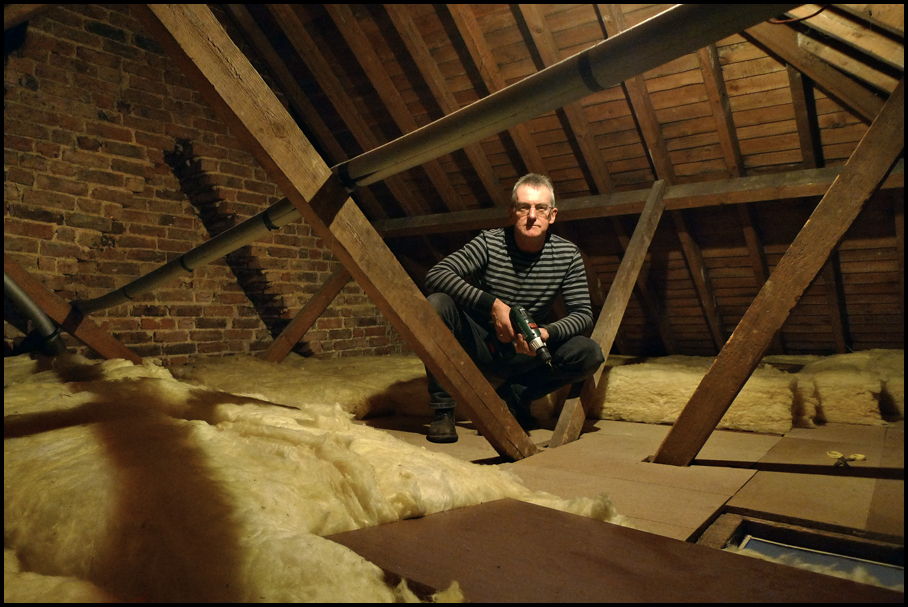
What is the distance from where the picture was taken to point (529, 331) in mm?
2002

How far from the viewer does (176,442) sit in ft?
3.83

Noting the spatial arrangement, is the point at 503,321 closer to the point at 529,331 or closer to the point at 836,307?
the point at 529,331

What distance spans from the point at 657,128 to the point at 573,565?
8.67 feet

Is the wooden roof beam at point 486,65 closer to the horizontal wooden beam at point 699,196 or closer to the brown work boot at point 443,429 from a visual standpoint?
the horizontal wooden beam at point 699,196

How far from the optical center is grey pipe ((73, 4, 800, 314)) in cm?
99

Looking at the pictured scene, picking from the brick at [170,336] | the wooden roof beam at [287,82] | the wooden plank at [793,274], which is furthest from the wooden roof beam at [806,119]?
the brick at [170,336]

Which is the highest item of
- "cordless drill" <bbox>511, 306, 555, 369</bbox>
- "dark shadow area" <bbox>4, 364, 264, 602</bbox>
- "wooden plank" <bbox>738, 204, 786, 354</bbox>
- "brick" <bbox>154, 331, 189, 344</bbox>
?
"wooden plank" <bbox>738, 204, 786, 354</bbox>

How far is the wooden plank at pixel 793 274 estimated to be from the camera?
1473mm

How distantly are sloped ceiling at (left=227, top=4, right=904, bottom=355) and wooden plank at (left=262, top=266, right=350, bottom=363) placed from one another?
1.09m

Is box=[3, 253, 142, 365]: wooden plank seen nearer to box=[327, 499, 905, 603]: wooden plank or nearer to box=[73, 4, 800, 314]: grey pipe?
box=[73, 4, 800, 314]: grey pipe

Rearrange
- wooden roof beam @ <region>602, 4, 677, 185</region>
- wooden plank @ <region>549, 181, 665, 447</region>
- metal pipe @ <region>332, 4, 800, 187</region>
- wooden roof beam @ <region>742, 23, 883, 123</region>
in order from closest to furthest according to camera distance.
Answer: metal pipe @ <region>332, 4, 800, 187</region>
wooden plank @ <region>549, 181, 665, 447</region>
wooden roof beam @ <region>742, 23, 883, 123</region>
wooden roof beam @ <region>602, 4, 677, 185</region>

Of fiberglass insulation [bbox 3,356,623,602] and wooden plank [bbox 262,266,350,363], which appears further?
wooden plank [bbox 262,266,350,363]

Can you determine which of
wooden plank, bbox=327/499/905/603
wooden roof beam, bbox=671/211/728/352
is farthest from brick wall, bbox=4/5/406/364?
wooden plank, bbox=327/499/905/603

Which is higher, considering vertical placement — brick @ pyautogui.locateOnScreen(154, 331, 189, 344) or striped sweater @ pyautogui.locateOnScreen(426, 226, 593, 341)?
striped sweater @ pyautogui.locateOnScreen(426, 226, 593, 341)
